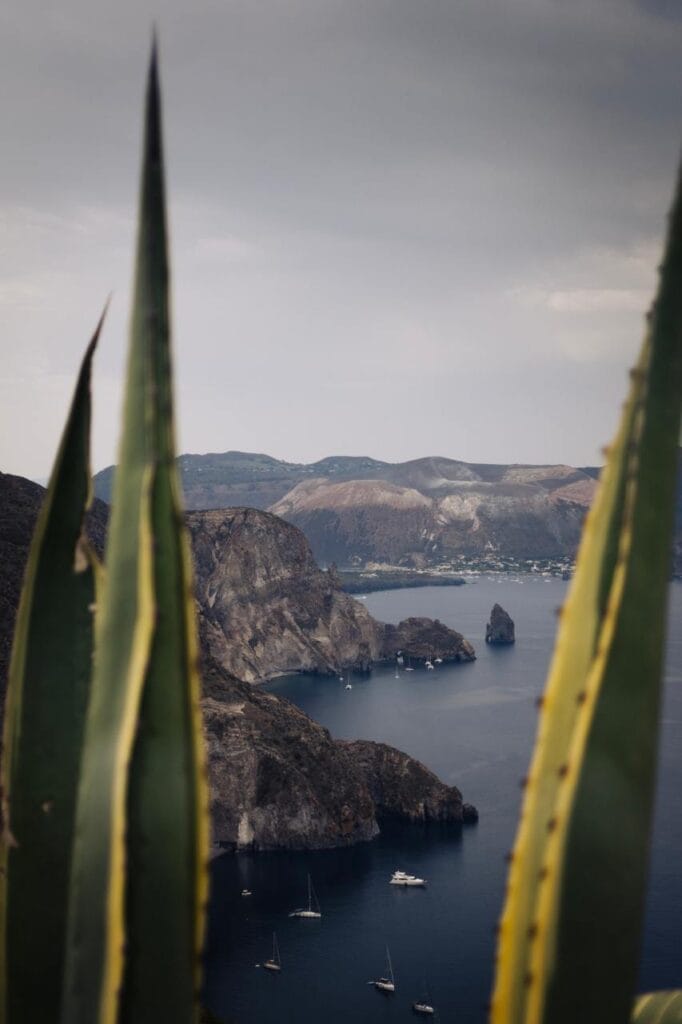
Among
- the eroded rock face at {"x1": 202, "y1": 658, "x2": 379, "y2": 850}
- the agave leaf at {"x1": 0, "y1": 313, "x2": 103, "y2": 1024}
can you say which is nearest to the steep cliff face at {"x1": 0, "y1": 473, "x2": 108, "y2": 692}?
the eroded rock face at {"x1": 202, "y1": 658, "x2": 379, "y2": 850}

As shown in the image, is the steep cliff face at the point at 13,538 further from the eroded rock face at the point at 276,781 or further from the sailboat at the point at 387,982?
the sailboat at the point at 387,982

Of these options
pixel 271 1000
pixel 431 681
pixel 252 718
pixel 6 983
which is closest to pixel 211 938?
pixel 271 1000

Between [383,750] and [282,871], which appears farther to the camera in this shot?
[383,750]

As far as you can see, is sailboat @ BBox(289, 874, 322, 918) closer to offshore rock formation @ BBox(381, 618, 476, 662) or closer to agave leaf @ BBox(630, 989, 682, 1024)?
agave leaf @ BBox(630, 989, 682, 1024)

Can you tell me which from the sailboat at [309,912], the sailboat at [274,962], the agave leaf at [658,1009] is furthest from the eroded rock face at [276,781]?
the agave leaf at [658,1009]

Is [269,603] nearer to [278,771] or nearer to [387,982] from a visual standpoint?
[278,771]

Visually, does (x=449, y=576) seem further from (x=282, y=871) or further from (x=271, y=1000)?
(x=271, y=1000)
